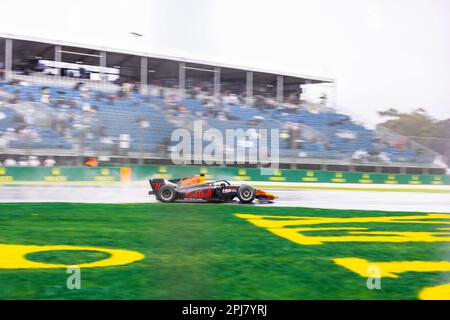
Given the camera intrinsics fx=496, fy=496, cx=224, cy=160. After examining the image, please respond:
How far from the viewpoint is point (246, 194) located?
28.3 ft

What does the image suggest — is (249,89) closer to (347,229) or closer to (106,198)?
(106,198)

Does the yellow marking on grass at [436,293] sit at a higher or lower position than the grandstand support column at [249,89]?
lower

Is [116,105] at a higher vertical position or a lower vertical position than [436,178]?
higher

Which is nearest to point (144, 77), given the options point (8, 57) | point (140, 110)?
point (140, 110)

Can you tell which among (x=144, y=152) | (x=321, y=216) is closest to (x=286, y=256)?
(x=321, y=216)

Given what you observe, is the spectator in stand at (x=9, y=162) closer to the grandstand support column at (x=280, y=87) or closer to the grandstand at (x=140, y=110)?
the grandstand at (x=140, y=110)

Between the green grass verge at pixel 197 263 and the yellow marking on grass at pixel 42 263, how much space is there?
Result: 10 cm

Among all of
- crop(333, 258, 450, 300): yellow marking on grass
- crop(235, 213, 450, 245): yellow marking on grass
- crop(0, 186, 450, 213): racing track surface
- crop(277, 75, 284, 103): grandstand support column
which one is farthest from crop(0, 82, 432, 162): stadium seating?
crop(333, 258, 450, 300): yellow marking on grass

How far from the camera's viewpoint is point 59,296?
2.63m

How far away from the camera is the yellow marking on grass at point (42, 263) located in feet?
11.2

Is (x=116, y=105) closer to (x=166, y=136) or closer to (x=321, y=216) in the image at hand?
(x=166, y=136)

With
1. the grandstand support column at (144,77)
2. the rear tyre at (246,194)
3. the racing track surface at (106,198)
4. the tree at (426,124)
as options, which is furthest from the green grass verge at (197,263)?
the grandstand support column at (144,77)

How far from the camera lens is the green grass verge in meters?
2.77
